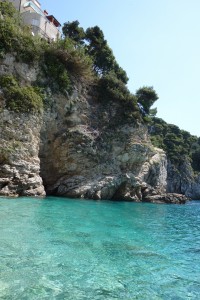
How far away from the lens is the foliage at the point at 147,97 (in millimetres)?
50562

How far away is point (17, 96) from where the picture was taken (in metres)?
27.0

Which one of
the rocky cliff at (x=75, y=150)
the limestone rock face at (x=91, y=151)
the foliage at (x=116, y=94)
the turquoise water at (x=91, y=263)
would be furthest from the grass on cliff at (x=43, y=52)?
the turquoise water at (x=91, y=263)

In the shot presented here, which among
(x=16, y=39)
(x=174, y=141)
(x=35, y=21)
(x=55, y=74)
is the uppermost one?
(x=35, y=21)

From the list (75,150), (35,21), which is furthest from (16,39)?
(75,150)

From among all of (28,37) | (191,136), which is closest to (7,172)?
(28,37)

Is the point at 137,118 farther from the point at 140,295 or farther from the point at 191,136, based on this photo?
the point at 191,136

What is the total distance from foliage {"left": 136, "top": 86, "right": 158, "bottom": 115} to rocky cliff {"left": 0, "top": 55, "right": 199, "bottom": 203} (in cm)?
792

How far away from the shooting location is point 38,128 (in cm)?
2914

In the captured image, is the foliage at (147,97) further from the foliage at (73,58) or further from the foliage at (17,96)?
A: the foliage at (17,96)

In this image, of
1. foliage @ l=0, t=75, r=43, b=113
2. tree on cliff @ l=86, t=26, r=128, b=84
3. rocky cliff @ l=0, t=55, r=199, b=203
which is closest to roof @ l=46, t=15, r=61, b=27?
tree on cliff @ l=86, t=26, r=128, b=84

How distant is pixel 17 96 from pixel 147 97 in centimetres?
2929

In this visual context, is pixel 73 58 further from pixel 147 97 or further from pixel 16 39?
pixel 147 97

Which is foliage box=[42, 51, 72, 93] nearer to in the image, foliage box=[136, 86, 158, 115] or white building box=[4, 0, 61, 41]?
white building box=[4, 0, 61, 41]

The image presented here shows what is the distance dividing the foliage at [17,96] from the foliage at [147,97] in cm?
2572
